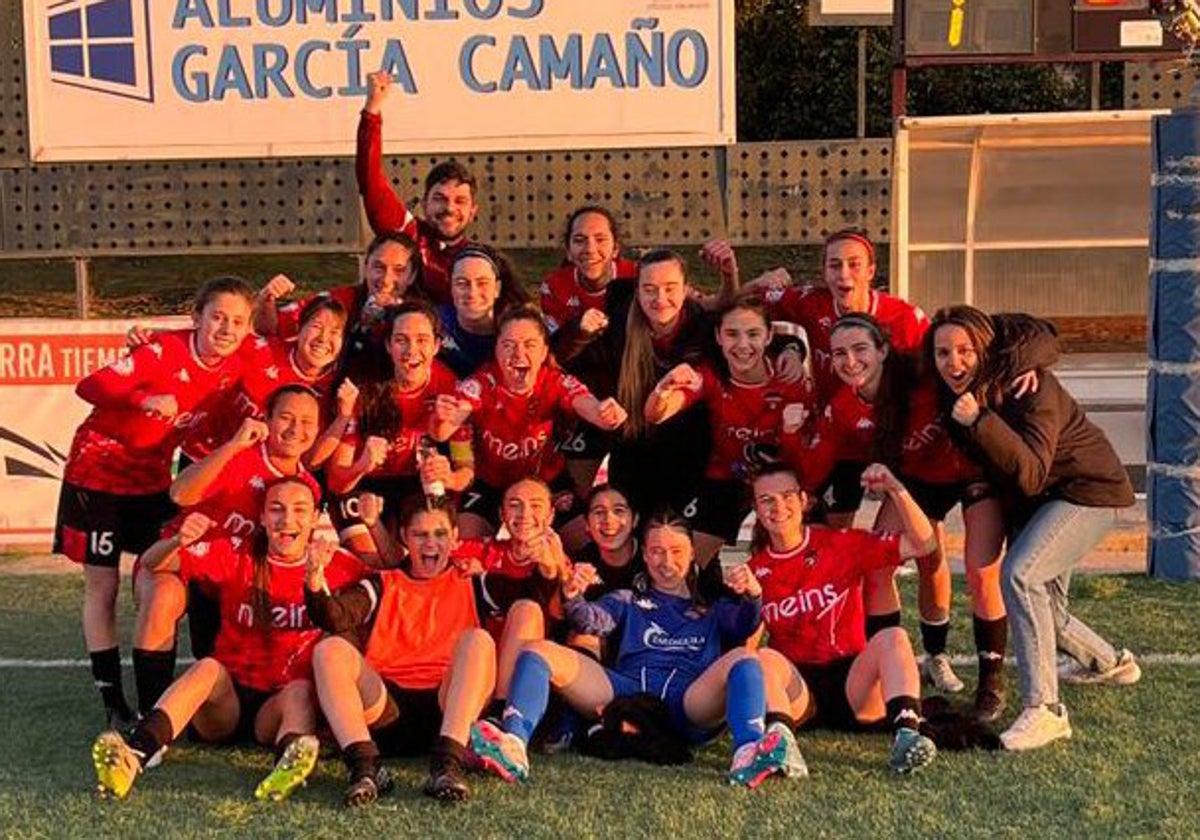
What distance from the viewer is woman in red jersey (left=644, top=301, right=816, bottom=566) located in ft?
15.7

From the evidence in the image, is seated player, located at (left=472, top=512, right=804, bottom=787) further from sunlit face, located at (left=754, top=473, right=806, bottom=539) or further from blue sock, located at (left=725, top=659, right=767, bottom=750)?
sunlit face, located at (left=754, top=473, right=806, bottom=539)

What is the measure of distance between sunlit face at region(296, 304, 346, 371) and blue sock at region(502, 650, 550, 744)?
3.94 feet

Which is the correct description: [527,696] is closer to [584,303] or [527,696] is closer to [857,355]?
[857,355]

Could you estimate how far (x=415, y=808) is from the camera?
13.1 ft

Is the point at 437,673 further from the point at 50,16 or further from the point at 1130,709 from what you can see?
the point at 50,16

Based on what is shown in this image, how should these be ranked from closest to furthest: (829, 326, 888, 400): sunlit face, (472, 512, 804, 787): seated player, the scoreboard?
(472, 512, 804, 787): seated player < (829, 326, 888, 400): sunlit face < the scoreboard

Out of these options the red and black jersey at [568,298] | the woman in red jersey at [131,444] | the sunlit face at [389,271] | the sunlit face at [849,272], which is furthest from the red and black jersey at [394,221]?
the sunlit face at [849,272]

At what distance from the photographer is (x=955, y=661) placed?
5.45 metres

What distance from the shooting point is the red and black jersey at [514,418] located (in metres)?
4.87

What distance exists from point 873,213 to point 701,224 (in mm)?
1057

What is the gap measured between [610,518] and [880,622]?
0.92 meters

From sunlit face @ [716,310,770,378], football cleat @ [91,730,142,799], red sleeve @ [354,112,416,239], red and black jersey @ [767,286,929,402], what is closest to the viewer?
football cleat @ [91,730,142,799]

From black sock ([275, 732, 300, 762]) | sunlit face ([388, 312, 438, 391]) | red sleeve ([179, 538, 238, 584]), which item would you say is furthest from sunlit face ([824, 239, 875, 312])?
black sock ([275, 732, 300, 762])

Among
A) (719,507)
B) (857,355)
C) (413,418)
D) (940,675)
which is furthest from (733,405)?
(940,675)
